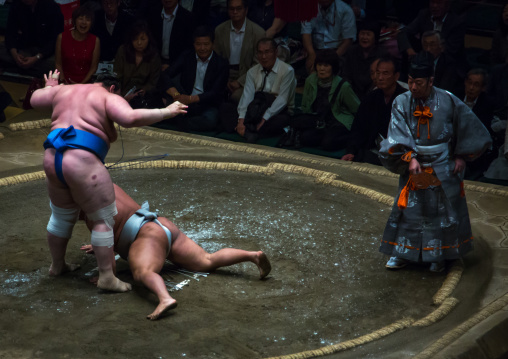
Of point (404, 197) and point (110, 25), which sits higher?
point (110, 25)

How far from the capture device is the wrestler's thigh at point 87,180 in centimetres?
284

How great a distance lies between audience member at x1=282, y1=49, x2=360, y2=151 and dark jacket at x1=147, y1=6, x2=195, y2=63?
44.1 inches

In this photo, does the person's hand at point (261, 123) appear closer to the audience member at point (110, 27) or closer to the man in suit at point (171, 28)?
the man in suit at point (171, 28)

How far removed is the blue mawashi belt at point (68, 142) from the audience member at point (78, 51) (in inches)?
100

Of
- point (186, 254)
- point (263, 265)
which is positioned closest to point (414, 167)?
point (263, 265)

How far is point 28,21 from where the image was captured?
5.96m

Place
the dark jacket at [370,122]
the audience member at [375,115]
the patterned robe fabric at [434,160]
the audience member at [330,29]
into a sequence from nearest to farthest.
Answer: the patterned robe fabric at [434,160] < the audience member at [375,115] < the dark jacket at [370,122] < the audience member at [330,29]

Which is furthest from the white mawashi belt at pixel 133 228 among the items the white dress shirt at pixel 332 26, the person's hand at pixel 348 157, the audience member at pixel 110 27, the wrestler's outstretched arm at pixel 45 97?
the audience member at pixel 110 27

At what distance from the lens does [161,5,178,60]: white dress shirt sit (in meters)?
5.62

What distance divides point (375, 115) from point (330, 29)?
1096mm

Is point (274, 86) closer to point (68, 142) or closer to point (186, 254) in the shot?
point (186, 254)

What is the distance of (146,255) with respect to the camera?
2961mm

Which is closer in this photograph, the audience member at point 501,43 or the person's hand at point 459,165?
the person's hand at point 459,165

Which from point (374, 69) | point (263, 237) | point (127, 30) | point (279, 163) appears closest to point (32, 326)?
point (263, 237)
